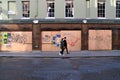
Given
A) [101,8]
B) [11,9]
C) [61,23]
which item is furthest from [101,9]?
[11,9]

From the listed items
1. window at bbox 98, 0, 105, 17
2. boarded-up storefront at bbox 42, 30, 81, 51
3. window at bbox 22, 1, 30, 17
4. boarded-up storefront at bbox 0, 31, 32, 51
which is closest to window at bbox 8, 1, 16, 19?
window at bbox 22, 1, 30, 17

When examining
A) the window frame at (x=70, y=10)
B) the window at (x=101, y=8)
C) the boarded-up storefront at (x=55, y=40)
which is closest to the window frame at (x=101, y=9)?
the window at (x=101, y=8)

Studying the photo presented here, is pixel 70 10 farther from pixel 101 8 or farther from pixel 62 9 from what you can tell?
pixel 101 8

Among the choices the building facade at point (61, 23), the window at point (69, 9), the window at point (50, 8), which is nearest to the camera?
the building facade at point (61, 23)

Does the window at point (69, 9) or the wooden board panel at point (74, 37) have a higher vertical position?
the window at point (69, 9)

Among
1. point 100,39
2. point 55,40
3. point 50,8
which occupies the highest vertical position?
point 50,8

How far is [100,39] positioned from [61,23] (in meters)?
4.46

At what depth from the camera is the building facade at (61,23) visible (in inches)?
1346

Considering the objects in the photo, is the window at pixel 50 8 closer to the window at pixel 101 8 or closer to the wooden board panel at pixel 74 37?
the wooden board panel at pixel 74 37

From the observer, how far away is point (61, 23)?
34156 mm

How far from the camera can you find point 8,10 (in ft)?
113

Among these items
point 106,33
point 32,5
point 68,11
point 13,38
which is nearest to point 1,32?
point 13,38

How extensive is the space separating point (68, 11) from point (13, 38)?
21.2 feet

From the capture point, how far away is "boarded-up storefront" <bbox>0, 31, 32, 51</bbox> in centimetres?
3481
